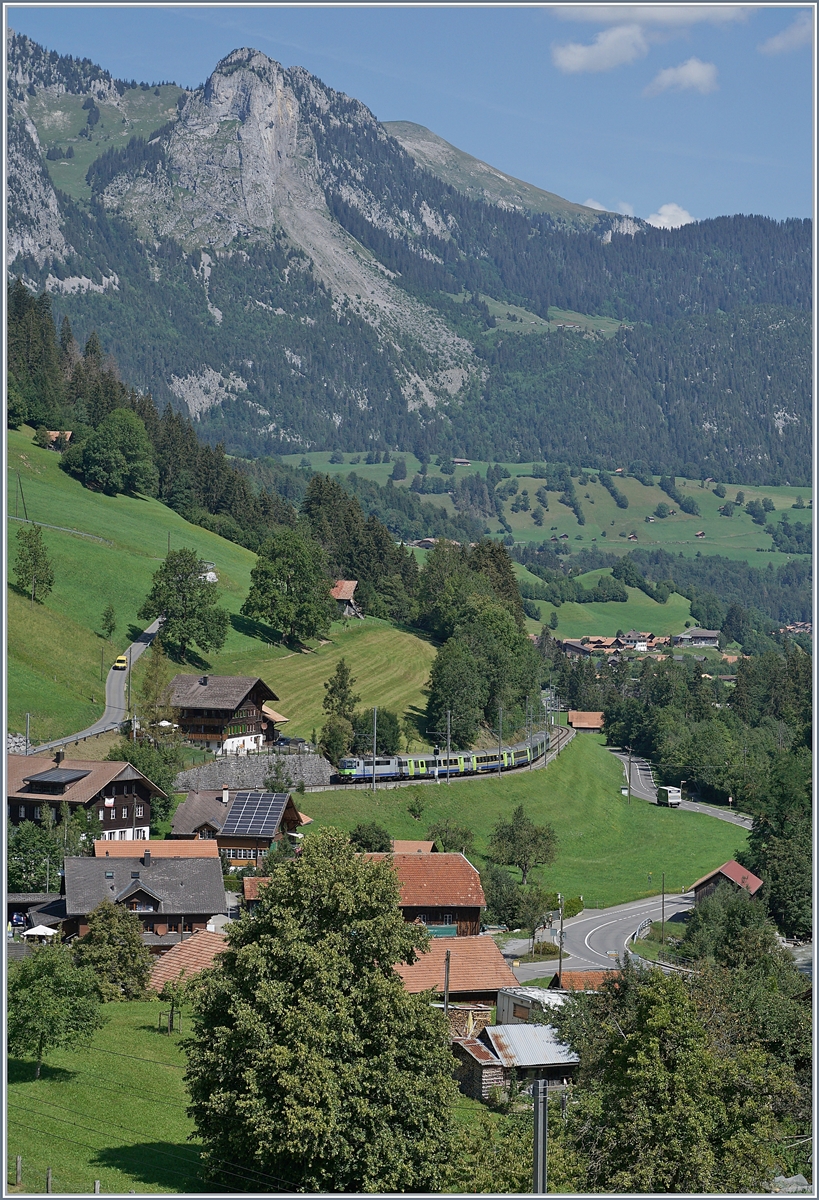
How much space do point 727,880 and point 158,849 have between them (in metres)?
32.4

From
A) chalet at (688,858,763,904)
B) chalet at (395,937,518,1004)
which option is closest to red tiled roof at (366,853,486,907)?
chalet at (395,937,518,1004)

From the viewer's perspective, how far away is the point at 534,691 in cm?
11944

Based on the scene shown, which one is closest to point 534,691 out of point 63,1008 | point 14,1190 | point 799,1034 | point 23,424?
point 23,424

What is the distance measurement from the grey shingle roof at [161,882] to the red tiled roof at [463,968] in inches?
488

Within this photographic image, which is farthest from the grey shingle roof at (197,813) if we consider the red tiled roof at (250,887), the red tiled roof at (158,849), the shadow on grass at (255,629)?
the shadow on grass at (255,629)

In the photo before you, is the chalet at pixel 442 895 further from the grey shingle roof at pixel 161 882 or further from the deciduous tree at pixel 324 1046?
the deciduous tree at pixel 324 1046

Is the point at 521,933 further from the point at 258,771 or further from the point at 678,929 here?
the point at 258,771

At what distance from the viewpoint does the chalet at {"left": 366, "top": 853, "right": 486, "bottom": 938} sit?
61312 millimetres

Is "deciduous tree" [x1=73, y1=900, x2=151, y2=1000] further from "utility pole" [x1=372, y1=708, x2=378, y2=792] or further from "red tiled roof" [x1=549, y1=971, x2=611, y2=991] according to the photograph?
"utility pole" [x1=372, y1=708, x2=378, y2=792]

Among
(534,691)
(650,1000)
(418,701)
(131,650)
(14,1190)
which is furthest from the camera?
(534,691)

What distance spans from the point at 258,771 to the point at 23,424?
74297 millimetres

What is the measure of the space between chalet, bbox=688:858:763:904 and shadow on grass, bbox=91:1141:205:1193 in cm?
4946

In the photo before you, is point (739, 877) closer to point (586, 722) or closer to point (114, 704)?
point (114, 704)

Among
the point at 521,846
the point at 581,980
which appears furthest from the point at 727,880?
the point at 581,980
